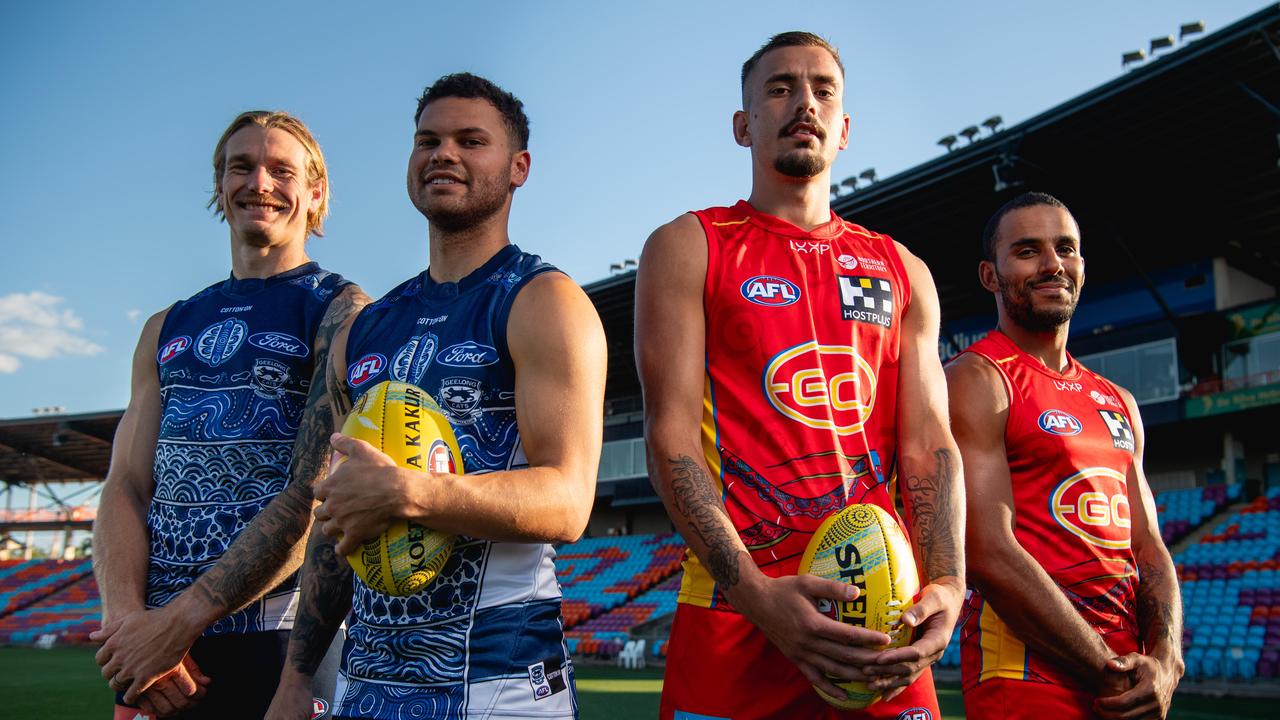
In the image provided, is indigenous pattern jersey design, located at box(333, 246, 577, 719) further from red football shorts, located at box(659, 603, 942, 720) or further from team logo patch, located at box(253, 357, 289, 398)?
team logo patch, located at box(253, 357, 289, 398)

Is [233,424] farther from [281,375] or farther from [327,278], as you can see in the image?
[327,278]

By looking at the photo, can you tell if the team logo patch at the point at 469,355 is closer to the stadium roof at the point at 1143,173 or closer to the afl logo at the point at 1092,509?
the afl logo at the point at 1092,509

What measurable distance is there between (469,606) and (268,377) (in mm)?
1338

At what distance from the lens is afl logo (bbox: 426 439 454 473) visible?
7.42 feet

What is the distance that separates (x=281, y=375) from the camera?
3262 mm

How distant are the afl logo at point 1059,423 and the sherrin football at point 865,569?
149cm

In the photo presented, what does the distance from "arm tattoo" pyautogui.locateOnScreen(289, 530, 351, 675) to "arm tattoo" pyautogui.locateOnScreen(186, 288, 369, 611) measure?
179 mm

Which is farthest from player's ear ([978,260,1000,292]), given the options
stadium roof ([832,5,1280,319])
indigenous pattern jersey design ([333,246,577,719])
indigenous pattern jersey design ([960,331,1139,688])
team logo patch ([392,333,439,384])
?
stadium roof ([832,5,1280,319])

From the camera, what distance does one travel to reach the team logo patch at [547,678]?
236 centimetres

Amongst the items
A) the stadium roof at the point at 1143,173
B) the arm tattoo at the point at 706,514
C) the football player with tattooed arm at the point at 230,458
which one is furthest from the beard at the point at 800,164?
the stadium roof at the point at 1143,173

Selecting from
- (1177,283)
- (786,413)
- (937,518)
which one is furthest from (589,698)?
(1177,283)

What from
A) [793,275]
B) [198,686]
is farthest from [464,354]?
[198,686]

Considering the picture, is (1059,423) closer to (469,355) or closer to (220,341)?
(469,355)

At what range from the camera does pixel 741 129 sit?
317cm
